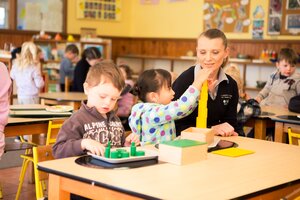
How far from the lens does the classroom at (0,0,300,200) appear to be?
221cm

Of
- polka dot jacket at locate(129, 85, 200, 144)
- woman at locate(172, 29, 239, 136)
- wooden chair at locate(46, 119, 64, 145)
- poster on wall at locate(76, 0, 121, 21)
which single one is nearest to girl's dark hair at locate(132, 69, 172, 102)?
polka dot jacket at locate(129, 85, 200, 144)

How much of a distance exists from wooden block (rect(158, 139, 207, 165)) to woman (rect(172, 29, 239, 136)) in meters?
0.88

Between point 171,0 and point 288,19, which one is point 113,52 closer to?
point 171,0

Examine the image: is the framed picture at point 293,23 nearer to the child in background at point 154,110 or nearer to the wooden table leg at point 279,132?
the wooden table leg at point 279,132

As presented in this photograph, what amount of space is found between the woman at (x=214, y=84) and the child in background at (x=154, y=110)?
37cm

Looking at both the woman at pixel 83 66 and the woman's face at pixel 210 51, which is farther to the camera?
the woman at pixel 83 66

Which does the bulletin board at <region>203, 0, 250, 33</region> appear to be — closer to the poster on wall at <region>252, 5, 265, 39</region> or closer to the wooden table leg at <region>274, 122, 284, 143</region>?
the poster on wall at <region>252, 5, 265, 39</region>

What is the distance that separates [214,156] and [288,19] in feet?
22.8

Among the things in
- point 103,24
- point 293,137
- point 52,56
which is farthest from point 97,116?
point 103,24

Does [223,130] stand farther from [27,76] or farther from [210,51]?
[27,76]

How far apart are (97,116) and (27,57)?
484 centimetres

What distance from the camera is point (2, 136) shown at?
382 centimetres

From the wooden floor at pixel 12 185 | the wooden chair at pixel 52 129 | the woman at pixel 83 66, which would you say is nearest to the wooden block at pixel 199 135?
the wooden chair at pixel 52 129

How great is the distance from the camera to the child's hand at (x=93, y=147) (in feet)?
7.88
